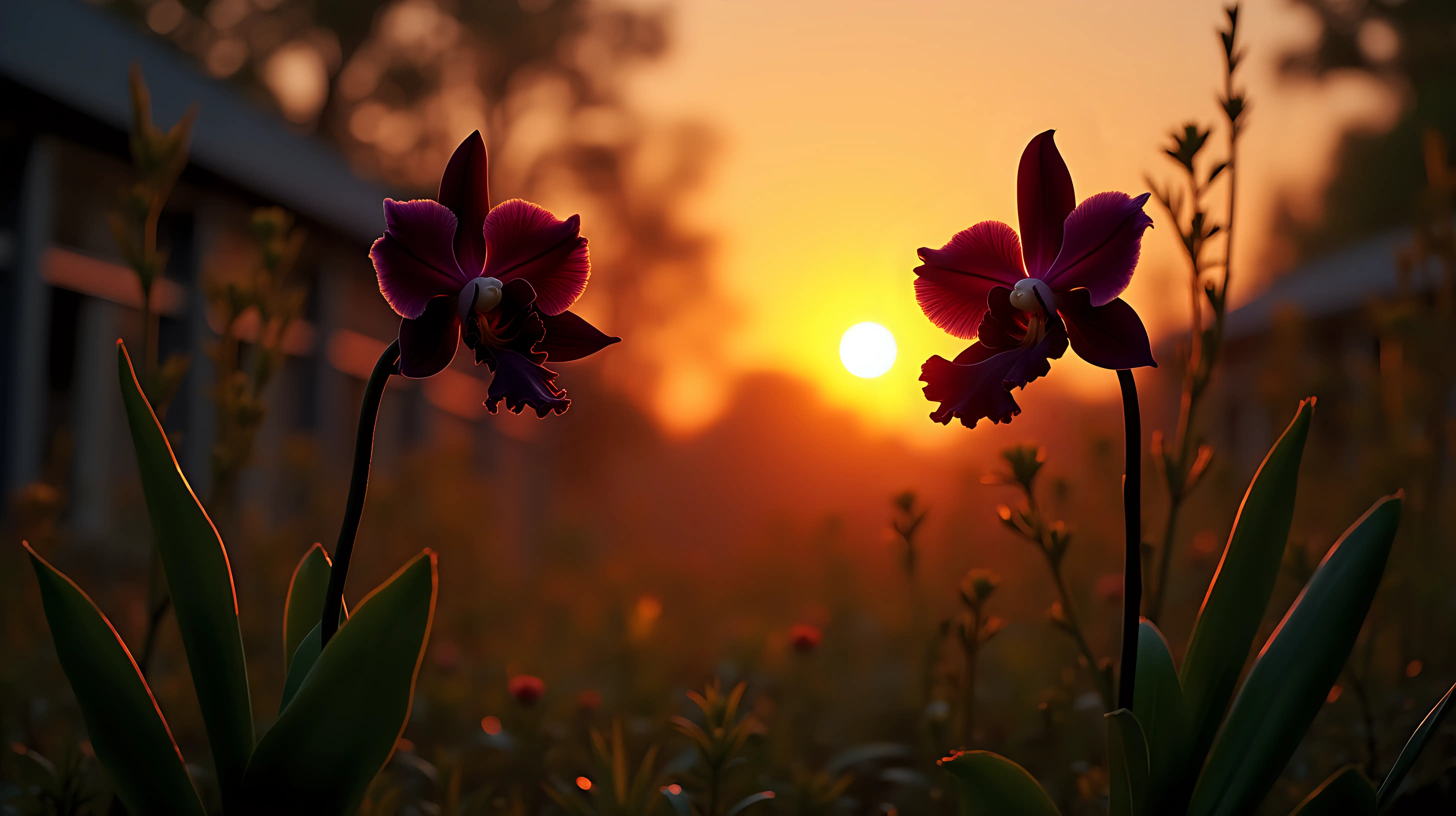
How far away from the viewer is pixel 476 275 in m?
1.19

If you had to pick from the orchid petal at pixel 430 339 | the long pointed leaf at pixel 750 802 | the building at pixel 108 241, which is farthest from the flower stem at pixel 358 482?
the building at pixel 108 241

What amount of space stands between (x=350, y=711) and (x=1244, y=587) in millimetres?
1141

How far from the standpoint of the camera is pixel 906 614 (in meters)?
3.60

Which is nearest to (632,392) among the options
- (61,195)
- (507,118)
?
(507,118)

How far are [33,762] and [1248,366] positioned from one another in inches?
514

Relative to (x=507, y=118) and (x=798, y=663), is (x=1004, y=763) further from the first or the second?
(x=507, y=118)

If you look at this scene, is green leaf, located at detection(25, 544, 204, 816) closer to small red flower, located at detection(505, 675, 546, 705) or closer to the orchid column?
small red flower, located at detection(505, 675, 546, 705)

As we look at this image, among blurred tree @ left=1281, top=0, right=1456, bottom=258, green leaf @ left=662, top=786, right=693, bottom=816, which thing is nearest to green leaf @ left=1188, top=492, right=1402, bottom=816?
green leaf @ left=662, top=786, right=693, bottom=816

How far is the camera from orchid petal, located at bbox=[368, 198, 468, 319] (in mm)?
1135

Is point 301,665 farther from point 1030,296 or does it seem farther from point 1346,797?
point 1346,797

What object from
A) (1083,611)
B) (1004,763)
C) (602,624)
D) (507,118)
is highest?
(507,118)

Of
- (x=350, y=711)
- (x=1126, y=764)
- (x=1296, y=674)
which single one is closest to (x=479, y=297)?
(x=350, y=711)

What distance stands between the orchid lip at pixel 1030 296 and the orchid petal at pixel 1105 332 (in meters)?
0.03

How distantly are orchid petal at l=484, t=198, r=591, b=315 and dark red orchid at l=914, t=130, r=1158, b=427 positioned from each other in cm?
46
